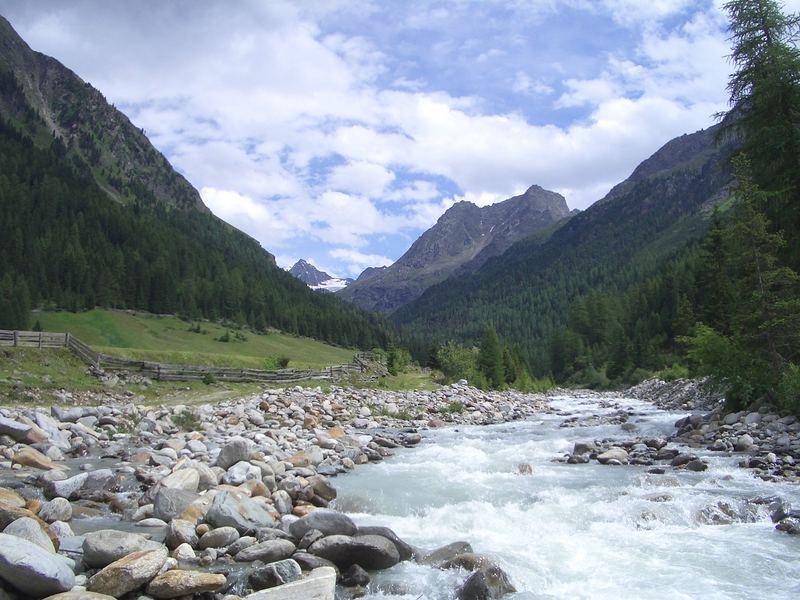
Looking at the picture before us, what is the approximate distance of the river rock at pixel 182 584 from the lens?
7531 millimetres

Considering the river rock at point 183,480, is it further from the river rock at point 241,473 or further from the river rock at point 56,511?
the river rock at point 56,511

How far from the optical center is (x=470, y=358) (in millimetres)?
67125

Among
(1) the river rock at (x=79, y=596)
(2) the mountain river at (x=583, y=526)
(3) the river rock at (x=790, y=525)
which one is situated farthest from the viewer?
(3) the river rock at (x=790, y=525)

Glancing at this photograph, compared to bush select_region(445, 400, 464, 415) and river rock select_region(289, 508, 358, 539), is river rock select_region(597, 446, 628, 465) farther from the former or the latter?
bush select_region(445, 400, 464, 415)

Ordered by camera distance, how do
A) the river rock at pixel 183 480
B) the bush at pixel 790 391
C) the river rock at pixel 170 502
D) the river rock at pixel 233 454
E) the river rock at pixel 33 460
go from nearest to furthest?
the river rock at pixel 170 502 → the river rock at pixel 183 480 → the river rock at pixel 33 460 → the river rock at pixel 233 454 → the bush at pixel 790 391

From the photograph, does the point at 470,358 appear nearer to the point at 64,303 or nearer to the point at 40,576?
the point at 40,576

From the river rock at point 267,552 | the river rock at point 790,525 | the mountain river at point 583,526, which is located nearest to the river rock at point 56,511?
the river rock at point 267,552

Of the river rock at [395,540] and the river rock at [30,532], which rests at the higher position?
the river rock at [30,532]

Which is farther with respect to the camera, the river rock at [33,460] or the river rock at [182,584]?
the river rock at [33,460]

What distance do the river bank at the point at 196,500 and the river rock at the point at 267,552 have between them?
17mm

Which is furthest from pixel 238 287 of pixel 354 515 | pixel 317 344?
pixel 354 515

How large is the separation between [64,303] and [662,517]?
110m

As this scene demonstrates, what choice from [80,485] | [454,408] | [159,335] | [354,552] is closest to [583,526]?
[354,552]

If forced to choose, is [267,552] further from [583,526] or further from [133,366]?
[133,366]
